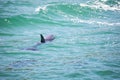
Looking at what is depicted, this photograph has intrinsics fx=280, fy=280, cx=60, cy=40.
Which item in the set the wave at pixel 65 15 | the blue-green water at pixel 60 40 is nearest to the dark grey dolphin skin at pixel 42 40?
the blue-green water at pixel 60 40

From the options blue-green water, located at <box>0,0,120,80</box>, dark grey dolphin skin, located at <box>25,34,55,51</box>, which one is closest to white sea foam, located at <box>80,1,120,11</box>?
blue-green water, located at <box>0,0,120,80</box>

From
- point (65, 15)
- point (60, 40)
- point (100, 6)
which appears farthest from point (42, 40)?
point (100, 6)

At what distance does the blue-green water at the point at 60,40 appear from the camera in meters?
10.3

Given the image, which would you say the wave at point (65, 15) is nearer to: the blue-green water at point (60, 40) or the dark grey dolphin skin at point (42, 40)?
the blue-green water at point (60, 40)

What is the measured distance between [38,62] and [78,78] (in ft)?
7.04

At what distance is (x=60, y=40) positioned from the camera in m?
15.0

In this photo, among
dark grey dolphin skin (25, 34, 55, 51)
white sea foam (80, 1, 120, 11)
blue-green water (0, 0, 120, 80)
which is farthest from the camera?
white sea foam (80, 1, 120, 11)

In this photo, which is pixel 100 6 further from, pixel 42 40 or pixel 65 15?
pixel 42 40

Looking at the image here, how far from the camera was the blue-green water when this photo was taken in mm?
10297

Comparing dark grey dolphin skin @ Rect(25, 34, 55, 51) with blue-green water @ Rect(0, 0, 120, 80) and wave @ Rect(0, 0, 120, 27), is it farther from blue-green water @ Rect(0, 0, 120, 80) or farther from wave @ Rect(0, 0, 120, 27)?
wave @ Rect(0, 0, 120, 27)

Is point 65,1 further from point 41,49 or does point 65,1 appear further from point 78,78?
point 78,78

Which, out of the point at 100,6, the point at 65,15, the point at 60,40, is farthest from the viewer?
the point at 100,6

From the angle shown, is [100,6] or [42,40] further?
[100,6]

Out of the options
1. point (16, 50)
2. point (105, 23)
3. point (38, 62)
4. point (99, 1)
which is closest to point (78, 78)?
point (38, 62)
